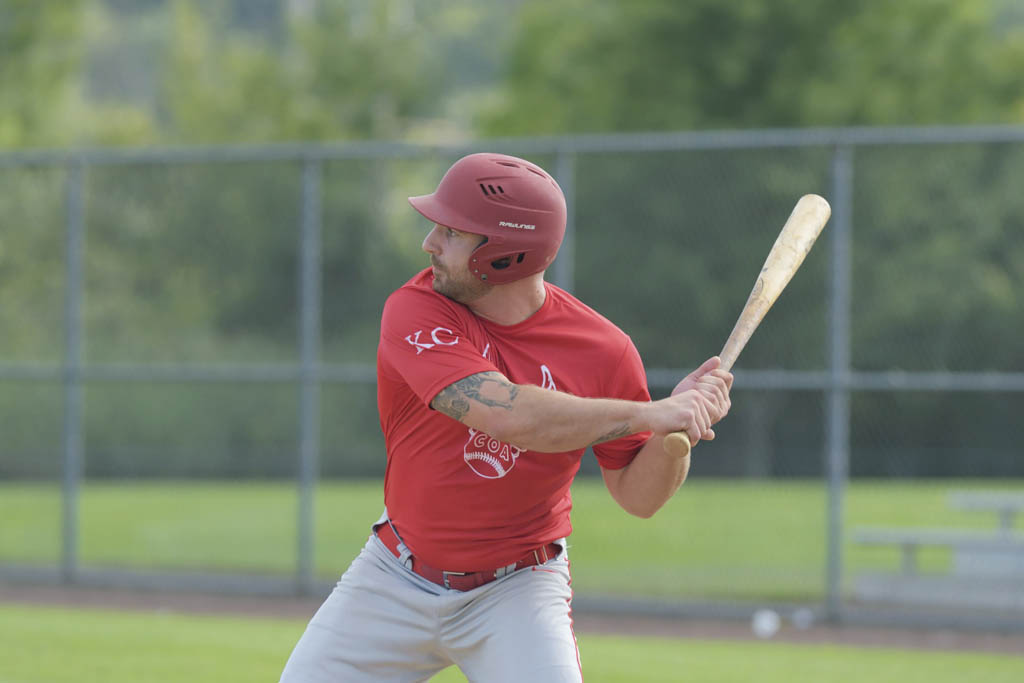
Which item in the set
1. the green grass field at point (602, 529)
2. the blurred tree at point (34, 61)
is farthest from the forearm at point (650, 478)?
the blurred tree at point (34, 61)

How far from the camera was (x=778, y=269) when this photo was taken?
4.74 m

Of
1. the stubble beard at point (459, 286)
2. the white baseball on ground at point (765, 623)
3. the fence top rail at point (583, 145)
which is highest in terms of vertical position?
the fence top rail at point (583, 145)

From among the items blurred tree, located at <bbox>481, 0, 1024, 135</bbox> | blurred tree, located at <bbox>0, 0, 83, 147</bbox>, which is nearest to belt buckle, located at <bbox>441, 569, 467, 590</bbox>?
blurred tree, located at <bbox>481, 0, 1024, 135</bbox>

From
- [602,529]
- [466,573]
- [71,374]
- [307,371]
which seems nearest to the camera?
[466,573]

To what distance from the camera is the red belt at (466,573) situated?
4289mm

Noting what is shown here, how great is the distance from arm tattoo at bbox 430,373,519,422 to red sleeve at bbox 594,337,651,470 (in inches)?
21.3

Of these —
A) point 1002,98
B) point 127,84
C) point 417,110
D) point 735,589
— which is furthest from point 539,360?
point 127,84

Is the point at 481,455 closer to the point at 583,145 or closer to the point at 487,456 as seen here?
the point at 487,456

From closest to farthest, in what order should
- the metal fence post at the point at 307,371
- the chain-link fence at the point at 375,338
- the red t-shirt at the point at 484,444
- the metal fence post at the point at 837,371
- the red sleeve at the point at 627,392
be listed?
the red t-shirt at the point at 484,444
the red sleeve at the point at 627,392
the metal fence post at the point at 837,371
the metal fence post at the point at 307,371
the chain-link fence at the point at 375,338

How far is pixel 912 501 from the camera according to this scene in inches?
605

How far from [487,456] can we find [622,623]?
6097mm

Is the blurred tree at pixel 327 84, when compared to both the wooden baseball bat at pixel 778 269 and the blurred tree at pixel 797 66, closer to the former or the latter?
the blurred tree at pixel 797 66

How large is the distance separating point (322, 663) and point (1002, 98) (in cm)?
2493

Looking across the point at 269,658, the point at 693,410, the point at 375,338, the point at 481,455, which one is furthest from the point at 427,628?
the point at 375,338
